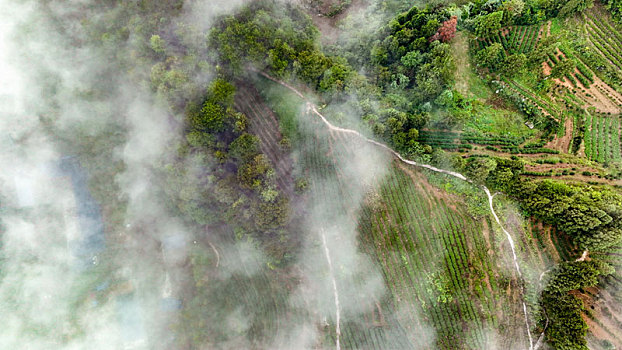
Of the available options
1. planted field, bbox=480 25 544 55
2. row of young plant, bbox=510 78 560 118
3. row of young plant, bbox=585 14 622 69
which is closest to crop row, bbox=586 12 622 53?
row of young plant, bbox=585 14 622 69

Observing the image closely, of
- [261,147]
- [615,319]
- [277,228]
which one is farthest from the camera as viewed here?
[261,147]

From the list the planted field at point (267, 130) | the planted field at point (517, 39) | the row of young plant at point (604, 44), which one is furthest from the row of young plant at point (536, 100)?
the planted field at point (267, 130)

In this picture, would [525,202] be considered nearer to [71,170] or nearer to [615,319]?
[615,319]

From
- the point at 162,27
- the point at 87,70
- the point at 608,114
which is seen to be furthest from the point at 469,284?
the point at 87,70

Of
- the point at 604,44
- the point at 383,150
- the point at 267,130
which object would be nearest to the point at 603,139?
the point at 604,44

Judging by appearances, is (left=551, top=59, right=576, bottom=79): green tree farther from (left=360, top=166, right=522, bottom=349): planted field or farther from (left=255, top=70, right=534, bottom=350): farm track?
(left=360, top=166, right=522, bottom=349): planted field

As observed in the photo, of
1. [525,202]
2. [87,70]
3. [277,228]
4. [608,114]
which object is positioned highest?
[608,114]
